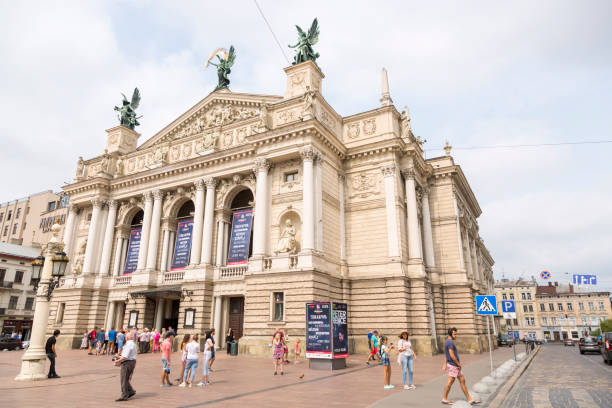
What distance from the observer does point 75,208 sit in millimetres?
41031

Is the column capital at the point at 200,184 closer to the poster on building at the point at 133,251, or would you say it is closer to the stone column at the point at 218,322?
the poster on building at the point at 133,251

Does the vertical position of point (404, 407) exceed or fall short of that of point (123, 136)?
it falls short

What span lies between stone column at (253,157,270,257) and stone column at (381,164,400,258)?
8.73 meters

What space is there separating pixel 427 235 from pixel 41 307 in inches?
1064

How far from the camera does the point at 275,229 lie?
28438 mm

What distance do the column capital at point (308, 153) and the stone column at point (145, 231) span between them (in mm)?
16517

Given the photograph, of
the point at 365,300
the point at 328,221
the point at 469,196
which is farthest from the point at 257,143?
the point at 469,196

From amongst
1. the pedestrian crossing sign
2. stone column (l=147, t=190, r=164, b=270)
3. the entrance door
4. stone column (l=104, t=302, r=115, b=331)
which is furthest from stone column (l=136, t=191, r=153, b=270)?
the pedestrian crossing sign

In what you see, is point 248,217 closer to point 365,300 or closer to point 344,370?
point 365,300

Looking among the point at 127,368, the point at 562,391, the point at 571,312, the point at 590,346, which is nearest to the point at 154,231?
the point at 127,368

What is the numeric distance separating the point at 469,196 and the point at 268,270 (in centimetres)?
2805

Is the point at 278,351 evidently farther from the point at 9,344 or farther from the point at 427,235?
the point at 9,344

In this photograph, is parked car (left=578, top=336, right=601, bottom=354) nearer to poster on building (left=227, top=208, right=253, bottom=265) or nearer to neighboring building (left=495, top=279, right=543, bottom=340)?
poster on building (left=227, top=208, right=253, bottom=265)

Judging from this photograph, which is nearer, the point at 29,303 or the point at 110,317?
the point at 110,317
